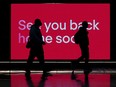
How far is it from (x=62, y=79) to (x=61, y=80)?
0.31 meters

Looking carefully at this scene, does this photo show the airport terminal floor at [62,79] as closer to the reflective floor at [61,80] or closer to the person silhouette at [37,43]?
the reflective floor at [61,80]

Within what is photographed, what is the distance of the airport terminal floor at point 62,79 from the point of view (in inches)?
513

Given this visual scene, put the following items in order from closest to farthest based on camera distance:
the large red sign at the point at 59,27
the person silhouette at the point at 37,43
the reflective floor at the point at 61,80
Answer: the reflective floor at the point at 61,80, the person silhouette at the point at 37,43, the large red sign at the point at 59,27

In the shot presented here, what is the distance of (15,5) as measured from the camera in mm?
19062

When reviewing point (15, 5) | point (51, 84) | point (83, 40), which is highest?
point (15, 5)

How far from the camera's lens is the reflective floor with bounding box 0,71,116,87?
13000 millimetres

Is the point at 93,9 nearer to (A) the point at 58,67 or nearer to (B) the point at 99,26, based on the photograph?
(B) the point at 99,26

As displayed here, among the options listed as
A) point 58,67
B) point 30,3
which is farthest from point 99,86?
point 30,3

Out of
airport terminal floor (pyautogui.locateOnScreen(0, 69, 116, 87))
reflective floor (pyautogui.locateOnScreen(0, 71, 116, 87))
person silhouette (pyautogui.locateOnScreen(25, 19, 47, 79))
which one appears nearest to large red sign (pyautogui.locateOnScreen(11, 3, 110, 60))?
airport terminal floor (pyautogui.locateOnScreen(0, 69, 116, 87))

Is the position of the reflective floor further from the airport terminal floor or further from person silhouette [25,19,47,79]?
person silhouette [25,19,47,79]

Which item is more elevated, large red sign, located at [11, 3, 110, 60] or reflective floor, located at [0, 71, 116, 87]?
large red sign, located at [11, 3, 110, 60]

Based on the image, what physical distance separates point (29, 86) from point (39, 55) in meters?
2.73

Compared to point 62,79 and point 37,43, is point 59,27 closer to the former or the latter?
point 37,43

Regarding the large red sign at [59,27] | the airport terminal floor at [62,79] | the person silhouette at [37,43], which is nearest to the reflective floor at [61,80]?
the airport terminal floor at [62,79]
